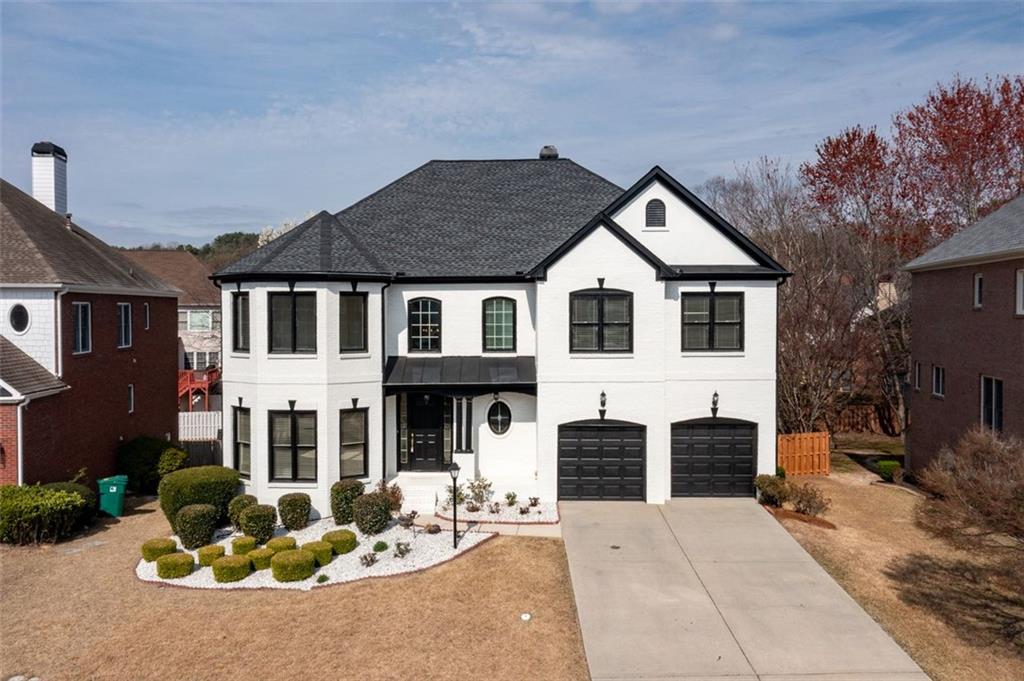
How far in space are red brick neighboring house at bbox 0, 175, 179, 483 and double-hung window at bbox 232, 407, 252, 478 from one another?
4666 mm

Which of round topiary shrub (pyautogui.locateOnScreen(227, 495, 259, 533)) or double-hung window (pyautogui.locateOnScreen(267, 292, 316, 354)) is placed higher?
double-hung window (pyautogui.locateOnScreen(267, 292, 316, 354))

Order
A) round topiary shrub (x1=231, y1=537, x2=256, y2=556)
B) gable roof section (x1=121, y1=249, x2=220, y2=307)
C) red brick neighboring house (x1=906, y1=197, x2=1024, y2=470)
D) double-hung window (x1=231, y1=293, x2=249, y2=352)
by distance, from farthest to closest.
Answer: gable roof section (x1=121, y1=249, x2=220, y2=307)
double-hung window (x1=231, y1=293, x2=249, y2=352)
red brick neighboring house (x1=906, y1=197, x2=1024, y2=470)
round topiary shrub (x1=231, y1=537, x2=256, y2=556)

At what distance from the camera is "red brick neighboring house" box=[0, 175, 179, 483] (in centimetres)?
1709

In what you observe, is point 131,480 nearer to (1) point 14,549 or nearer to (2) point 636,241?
(1) point 14,549

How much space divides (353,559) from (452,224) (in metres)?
11.3

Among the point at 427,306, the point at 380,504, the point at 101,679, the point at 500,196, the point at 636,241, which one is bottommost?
the point at 101,679

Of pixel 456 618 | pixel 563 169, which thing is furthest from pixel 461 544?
pixel 563 169

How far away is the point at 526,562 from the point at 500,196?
13195 mm

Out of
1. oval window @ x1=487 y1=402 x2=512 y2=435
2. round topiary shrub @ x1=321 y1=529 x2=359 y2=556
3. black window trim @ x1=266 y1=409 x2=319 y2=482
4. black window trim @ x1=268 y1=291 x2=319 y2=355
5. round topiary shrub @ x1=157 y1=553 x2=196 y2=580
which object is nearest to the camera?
round topiary shrub @ x1=157 y1=553 x2=196 y2=580

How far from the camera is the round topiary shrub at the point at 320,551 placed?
14.2 meters

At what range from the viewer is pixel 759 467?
1909cm

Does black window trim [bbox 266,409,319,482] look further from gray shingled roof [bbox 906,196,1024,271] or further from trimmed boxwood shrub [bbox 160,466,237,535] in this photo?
gray shingled roof [bbox 906,196,1024,271]

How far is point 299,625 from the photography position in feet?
38.3

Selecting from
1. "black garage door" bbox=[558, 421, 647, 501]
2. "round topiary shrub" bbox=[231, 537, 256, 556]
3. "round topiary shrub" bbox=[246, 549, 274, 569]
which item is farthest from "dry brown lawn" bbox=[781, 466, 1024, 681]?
"round topiary shrub" bbox=[231, 537, 256, 556]
